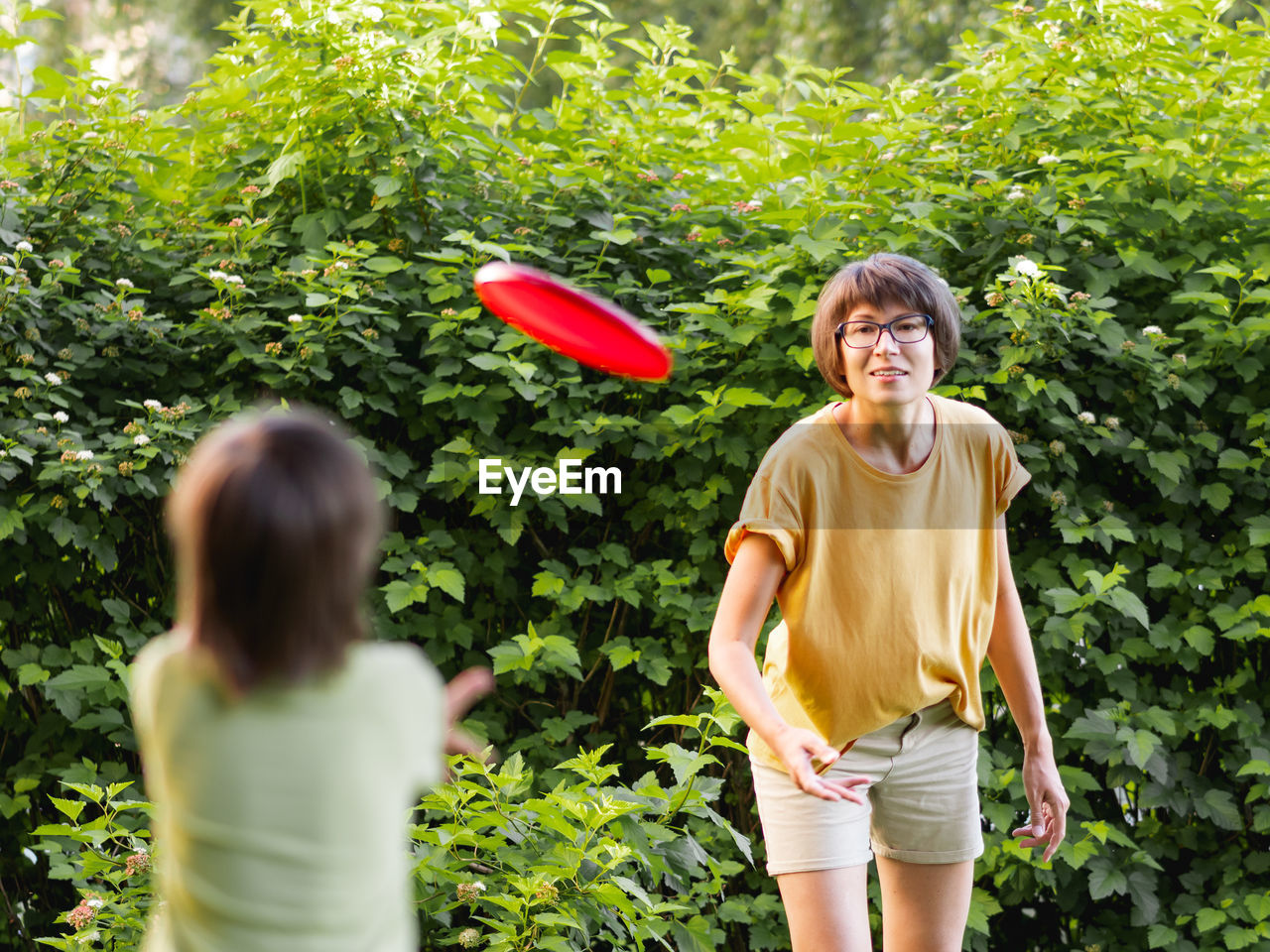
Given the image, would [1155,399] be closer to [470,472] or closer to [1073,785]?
[1073,785]

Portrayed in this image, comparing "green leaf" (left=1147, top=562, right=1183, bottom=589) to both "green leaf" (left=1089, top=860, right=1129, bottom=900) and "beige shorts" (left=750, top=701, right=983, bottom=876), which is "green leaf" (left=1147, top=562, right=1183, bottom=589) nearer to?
"green leaf" (left=1089, top=860, right=1129, bottom=900)

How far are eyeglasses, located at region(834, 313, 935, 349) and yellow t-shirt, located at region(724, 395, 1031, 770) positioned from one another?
16cm

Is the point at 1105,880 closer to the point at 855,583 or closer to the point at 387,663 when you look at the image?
the point at 855,583

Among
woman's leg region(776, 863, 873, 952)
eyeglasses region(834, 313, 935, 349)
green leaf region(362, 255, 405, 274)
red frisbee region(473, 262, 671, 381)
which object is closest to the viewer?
woman's leg region(776, 863, 873, 952)

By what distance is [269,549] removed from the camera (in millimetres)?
1192

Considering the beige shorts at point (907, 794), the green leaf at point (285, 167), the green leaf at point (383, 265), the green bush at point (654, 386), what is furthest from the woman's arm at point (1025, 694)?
the green leaf at point (285, 167)

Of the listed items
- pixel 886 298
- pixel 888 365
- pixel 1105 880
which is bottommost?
pixel 1105 880

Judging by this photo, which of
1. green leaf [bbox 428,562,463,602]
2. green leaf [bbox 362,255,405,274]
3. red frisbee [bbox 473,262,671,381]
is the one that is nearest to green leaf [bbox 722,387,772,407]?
red frisbee [bbox 473,262,671,381]

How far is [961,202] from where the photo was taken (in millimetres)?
3611

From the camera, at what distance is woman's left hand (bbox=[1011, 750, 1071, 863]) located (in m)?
2.30

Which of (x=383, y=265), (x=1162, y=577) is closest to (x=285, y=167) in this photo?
(x=383, y=265)

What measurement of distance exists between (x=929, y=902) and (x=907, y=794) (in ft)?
0.66

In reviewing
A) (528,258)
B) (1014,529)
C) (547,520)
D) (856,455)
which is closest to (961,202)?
(1014,529)

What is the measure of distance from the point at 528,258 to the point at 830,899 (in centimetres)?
219
